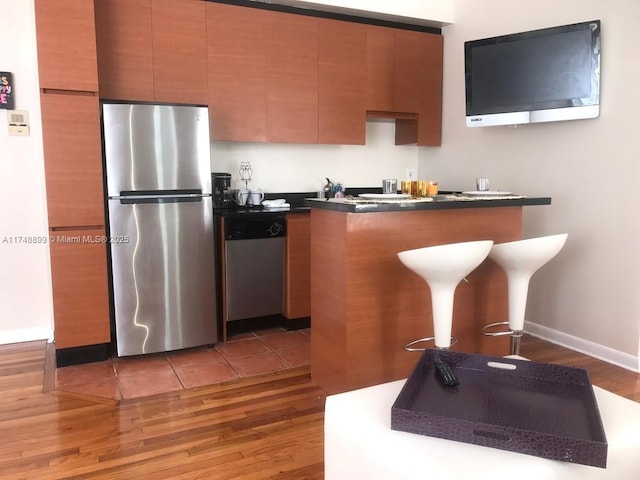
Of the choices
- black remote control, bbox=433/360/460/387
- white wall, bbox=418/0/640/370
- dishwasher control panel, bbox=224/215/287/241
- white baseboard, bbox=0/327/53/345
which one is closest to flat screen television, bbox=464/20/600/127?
white wall, bbox=418/0/640/370

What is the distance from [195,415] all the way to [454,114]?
3251 millimetres

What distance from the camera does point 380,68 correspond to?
4363 millimetres

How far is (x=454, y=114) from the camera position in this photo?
4.50 m

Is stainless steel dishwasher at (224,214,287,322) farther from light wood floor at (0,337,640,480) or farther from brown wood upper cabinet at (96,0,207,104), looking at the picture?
brown wood upper cabinet at (96,0,207,104)

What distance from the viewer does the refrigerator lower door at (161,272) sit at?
3193 millimetres

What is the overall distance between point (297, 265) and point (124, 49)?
1.86 m

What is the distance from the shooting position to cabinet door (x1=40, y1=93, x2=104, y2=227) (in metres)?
3.00

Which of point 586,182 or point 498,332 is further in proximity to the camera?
point 586,182

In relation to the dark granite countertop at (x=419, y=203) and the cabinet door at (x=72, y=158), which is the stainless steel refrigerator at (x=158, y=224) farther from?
the dark granite countertop at (x=419, y=203)

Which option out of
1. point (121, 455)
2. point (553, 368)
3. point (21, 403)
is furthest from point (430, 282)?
point (21, 403)

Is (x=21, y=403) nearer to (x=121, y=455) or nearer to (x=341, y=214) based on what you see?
(x=121, y=455)

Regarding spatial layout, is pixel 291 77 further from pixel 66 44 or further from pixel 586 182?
pixel 586 182

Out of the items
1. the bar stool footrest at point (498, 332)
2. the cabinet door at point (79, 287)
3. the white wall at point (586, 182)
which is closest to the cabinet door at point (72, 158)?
the cabinet door at point (79, 287)

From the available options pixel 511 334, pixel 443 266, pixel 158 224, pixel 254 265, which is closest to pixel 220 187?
pixel 254 265
